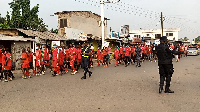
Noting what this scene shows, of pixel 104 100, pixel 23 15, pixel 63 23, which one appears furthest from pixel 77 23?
pixel 104 100

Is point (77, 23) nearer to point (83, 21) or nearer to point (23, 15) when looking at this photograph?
point (83, 21)

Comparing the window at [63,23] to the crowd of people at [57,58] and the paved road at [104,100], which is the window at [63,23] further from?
the paved road at [104,100]

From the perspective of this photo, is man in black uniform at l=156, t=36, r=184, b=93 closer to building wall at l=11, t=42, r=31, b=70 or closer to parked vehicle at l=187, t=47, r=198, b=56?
building wall at l=11, t=42, r=31, b=70

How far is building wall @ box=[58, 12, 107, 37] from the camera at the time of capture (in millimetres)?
30734

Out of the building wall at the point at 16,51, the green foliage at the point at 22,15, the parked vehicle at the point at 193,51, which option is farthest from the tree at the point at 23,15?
the parked vehicle at the point at 193,51

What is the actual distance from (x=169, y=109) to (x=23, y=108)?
3.53 meters

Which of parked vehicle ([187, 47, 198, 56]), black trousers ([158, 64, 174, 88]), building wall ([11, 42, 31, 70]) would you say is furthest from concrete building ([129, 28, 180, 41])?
black trousers ([158, 64, 174, 88])

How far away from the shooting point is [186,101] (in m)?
5.85

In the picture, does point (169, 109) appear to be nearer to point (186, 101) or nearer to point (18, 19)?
point (186, 101)

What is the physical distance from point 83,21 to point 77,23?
5.30 ft

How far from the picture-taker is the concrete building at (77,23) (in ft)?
94.1

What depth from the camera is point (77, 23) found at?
1256 inches

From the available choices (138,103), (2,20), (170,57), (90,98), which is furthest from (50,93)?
(2,20)

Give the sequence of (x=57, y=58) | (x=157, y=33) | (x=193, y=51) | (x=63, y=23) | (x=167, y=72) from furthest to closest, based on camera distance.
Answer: (x=157, y=33) → (x=193, y=51) → (x=63, y=23) → (x=57, y=58) → (x=167, y=72)
